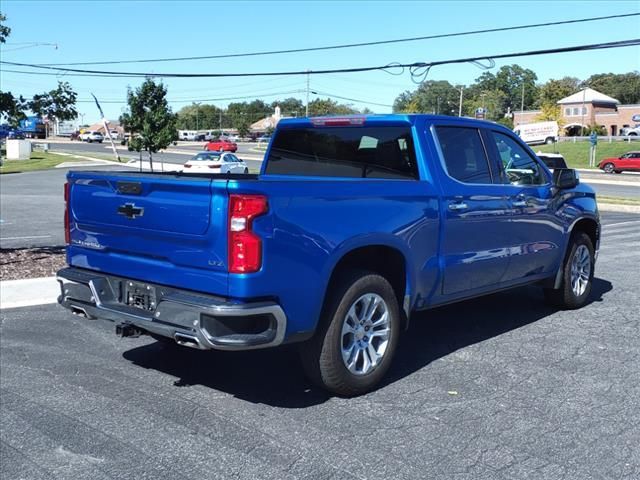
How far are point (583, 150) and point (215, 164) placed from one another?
149 feet

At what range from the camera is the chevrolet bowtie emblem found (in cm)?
448

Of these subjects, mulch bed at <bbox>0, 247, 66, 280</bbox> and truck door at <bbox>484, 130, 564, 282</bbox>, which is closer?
truck door at <bbox>484, 130, 564, 282</bbox>

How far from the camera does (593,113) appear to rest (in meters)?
105

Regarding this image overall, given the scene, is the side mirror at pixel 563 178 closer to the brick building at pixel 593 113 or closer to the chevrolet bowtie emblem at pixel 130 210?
the chevrolet bowtie emblem at pixel 130 210

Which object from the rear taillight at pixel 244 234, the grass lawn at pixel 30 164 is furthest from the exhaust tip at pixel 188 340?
the grass lawn at pixel 30 164

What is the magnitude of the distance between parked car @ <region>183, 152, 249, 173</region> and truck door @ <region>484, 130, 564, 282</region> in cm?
2858

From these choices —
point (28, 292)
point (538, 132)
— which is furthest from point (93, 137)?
point (28, 292)

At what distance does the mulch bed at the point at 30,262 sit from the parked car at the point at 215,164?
946 inches

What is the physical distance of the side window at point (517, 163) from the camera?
6.39 metres

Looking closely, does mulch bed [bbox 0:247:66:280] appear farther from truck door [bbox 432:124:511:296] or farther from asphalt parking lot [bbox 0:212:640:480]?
truck door [bbox 432:124:511:296]

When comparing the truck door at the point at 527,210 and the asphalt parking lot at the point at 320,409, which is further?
the truck door at the point at 527,210

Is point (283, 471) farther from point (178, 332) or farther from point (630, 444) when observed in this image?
point (630, 444)

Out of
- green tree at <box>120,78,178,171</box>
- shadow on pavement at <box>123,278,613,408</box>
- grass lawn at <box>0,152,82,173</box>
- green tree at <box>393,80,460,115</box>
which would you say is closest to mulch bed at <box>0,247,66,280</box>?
shadow on pavement at <box>123,278,613,408</box>

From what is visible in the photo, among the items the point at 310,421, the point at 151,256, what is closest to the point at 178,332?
the point at 151,256
